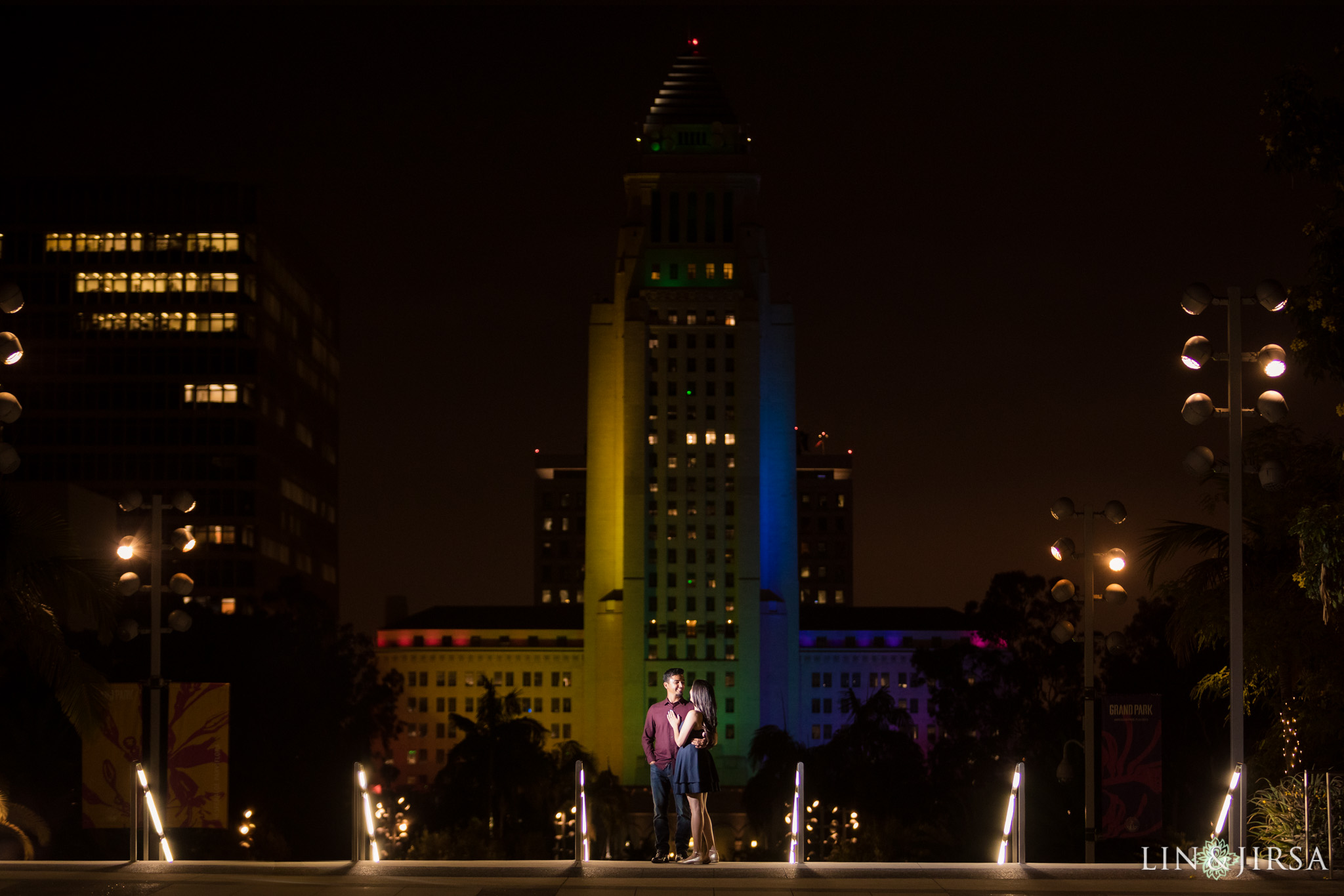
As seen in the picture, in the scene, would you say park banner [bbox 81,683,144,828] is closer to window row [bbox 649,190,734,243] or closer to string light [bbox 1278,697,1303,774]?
string light [bbox 1278,697,1303,774]

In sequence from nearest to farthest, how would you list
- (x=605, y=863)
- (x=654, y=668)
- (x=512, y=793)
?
(x=605, y=863)
(x=512, y=793)
(x=654, y=668)

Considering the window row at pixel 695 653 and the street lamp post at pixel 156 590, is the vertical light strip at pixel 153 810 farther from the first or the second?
the window row at pixel 695 653

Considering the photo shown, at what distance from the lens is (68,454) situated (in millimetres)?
136625

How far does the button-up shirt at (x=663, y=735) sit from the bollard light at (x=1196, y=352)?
926cm

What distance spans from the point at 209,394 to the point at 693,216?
45777mm

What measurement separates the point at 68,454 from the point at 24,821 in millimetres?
115079

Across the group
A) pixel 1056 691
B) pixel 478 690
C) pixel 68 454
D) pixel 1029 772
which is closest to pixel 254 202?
pixel 68 454

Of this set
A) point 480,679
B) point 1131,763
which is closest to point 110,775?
point 1131,763

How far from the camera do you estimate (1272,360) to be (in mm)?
22938

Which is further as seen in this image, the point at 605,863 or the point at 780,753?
the point at 780,753

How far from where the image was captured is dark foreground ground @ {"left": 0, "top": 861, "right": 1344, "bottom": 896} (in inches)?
658

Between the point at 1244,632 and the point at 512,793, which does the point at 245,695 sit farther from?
the point at 1244,632

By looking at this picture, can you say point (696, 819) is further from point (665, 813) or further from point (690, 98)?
point (690, 98)

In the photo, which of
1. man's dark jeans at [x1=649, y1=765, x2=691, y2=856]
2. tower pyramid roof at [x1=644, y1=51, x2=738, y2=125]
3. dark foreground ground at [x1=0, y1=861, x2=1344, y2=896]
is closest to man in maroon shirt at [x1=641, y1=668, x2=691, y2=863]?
man's dark jeans at [x1=649, y1=765, x2=691, y2=856]
